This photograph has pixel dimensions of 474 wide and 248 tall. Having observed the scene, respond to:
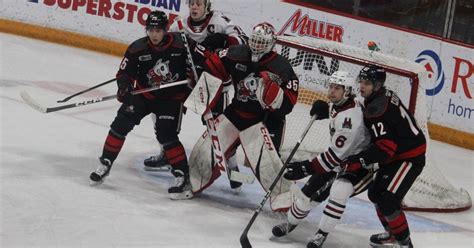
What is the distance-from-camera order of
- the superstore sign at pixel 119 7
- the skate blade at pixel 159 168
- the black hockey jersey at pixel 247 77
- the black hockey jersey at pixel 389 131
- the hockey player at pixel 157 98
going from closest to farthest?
1. the black hockey jersey at pixel 389 131
2. the black hockey jersey at pixel 247 77
3. the hockey player at pixel 157 98
4. the skate blade at pixel 159 168
5. the superstore sign at pixel 119 7

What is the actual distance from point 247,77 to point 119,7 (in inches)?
144

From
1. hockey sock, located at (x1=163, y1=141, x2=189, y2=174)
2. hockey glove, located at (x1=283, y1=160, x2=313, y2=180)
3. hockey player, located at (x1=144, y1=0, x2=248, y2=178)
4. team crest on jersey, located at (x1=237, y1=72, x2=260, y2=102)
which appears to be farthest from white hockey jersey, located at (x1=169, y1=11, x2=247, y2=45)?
hockey glove, located at (x1=283, y1=160, x2=313, y2=180)

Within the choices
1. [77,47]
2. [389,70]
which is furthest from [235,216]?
[77,47]

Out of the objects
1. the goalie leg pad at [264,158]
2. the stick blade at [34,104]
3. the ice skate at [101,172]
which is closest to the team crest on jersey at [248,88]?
the goalie leg pad at [264,158]

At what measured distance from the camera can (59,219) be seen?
4.60 metres

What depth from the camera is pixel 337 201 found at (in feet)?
14.8

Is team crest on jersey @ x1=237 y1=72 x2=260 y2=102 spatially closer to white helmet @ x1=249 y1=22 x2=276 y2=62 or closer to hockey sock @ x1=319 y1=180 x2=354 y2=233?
white helmet @ x1=249 y1=22 x2=276 y2=62

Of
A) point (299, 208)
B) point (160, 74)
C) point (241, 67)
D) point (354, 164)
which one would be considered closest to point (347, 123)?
point (354, 164)

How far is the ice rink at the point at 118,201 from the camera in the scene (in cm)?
454

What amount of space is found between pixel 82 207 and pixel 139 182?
663 mm

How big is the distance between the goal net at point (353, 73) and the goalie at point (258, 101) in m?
0.81

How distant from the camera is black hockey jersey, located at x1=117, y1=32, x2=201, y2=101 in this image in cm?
520

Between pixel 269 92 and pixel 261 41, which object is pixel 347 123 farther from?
pixel 261 41

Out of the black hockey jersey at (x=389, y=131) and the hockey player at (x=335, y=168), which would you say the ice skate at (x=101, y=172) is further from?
the black hockey jersey at (x=389, y=131)
